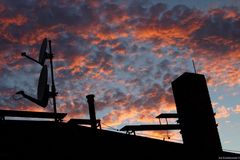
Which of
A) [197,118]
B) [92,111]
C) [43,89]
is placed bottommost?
[197,118]

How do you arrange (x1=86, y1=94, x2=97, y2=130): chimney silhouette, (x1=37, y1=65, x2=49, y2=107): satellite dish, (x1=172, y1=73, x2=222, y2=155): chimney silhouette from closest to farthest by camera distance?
(x1=172, y1=73, x2=222, y2=155): chimney silhouette
(x1=86, y1=94, x2=97, y2=130): chimney silhouette
(x1=37, y1=65, x2=49, y2=107): satellite dish

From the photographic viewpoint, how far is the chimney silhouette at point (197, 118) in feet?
19.2

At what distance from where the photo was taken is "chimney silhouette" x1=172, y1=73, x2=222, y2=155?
587cm

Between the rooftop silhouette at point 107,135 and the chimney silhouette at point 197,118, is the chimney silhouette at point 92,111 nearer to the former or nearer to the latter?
the rooftop silhouette at point 107,135

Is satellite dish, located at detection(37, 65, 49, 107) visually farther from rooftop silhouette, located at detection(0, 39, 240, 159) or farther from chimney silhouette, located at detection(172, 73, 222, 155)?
chimney silhouette, located at detection(172, 73, 222, 155)

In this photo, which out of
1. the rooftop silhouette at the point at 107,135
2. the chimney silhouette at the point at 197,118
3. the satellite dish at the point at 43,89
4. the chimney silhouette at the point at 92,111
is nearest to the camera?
the chimney silhouette at the point at 197,118

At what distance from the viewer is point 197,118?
5.96m

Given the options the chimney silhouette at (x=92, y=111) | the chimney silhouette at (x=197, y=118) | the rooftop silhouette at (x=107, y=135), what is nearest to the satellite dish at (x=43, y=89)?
the rooftop silhouette at (x=107, y=135)

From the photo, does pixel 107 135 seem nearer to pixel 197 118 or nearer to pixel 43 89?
pixel 43 89

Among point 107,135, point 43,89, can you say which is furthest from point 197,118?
point 43,89

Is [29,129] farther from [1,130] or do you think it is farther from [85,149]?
[85,149]

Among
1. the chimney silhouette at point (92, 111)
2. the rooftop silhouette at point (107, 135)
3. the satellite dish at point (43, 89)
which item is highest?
the satellite dish at point (43, 89)

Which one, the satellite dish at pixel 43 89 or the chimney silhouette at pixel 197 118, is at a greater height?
the satellite dish at pixel 43 89

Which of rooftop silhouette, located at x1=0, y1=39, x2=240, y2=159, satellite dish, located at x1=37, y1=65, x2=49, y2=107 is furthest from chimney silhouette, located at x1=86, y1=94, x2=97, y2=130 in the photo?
satellite dish, located at x1=37, y1=65, x2=49, y2=107
